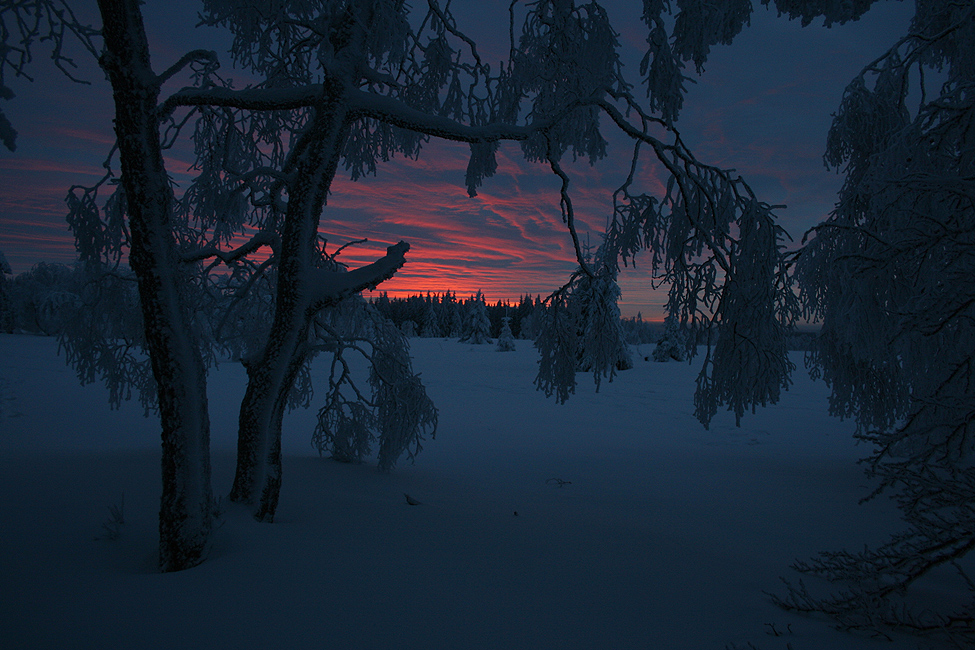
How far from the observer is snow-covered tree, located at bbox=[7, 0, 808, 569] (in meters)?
2.90

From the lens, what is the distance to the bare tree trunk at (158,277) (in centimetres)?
283

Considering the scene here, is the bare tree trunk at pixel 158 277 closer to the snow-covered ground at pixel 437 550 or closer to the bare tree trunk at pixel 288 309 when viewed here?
the snow-covered ground at pixel 437 550

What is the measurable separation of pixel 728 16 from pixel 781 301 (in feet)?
9.53

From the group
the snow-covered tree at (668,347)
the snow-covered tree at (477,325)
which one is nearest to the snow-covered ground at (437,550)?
the snow-covered tree at (668,347)

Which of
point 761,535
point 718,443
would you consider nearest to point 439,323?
point 718,443

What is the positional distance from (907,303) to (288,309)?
4428 millimetres

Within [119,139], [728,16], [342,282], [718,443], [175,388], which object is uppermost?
[728,16]

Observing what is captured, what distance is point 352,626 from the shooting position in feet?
7.24

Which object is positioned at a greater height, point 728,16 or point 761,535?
point 728,16

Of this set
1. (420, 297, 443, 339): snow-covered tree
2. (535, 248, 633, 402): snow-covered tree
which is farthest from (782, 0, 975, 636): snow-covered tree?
(420, 297, 443, 339): snow-covered tree

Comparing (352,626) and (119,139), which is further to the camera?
(119,139)

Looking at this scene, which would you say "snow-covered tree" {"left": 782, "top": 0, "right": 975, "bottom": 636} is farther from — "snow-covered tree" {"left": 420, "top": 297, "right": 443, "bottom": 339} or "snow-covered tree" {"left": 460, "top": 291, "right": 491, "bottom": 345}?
"snow-covered tree" {"left": 420, "top": 297, "right": 443, "bottom": 339}

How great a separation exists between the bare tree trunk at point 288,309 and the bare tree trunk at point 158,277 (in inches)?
28.4

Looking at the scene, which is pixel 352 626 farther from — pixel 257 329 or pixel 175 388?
pixel 257 329
